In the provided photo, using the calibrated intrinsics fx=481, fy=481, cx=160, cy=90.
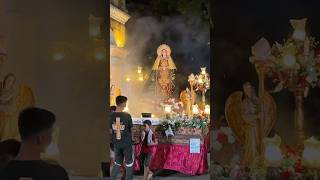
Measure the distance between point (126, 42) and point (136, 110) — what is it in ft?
5.44

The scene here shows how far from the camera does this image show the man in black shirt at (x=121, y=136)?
22.3ft

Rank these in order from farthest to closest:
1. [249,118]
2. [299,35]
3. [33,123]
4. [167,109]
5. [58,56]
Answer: [167,109] → [58,56] → [249,118] → [299,35] → [33,123]

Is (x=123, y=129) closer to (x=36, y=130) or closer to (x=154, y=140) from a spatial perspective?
(x=154, y=140)

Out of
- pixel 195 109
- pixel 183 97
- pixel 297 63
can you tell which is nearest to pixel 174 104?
pixel 183 97

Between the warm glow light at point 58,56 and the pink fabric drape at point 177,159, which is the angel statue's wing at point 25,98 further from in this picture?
the pink fabric drape at point 177,159

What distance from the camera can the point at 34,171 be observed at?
2.54m

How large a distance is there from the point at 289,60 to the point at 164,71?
27.3 feet

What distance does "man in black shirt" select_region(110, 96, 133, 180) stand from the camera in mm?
6805

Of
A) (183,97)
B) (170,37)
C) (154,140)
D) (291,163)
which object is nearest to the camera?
(291,163)

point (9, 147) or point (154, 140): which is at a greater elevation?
point (9, 147)

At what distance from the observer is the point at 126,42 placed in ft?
38.1

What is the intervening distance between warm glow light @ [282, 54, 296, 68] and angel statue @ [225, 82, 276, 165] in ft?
0.86

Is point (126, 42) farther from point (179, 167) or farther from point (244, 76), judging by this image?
point (244, 76)

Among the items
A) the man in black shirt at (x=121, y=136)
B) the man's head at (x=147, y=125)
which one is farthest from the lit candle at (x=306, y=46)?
the man's head at (x=147, y=125)
